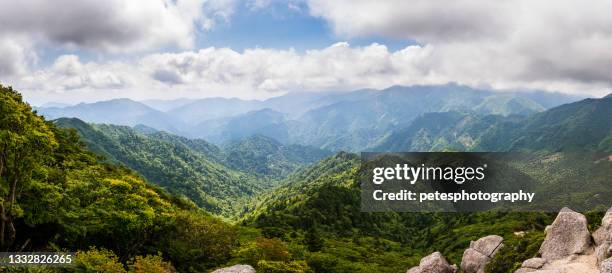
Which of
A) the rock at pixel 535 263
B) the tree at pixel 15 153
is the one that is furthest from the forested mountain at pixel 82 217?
the rock at pixel 535 263

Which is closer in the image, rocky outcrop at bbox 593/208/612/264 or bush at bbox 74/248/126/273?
bush at bbox 74/248/126/273

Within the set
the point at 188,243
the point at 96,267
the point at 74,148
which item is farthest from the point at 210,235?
the point at 74,148

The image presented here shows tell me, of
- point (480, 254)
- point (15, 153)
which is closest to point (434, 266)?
point (480, 254)

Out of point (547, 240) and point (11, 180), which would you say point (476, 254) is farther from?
point (11, 180)

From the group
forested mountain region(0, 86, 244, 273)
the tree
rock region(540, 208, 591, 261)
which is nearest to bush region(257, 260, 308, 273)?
forested mountain region(0, 86, 244, 273)

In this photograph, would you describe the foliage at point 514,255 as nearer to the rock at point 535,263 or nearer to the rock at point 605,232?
the rock at point 535,263

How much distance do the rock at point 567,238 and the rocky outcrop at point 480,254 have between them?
22.5m

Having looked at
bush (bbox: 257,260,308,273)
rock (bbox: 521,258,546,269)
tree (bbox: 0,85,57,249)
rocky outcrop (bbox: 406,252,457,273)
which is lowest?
rocky outcrop (bbox: 406,252,457,273)

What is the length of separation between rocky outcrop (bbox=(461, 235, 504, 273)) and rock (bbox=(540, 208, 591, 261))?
73.8 ft

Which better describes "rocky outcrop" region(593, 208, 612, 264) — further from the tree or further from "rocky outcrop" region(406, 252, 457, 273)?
the tree

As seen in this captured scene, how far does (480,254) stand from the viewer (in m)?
77.6

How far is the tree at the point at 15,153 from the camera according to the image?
37875mm

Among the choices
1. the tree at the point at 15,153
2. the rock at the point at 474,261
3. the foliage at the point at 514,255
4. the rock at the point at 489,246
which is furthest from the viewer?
the rock at the point at 489,246

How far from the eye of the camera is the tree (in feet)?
124
